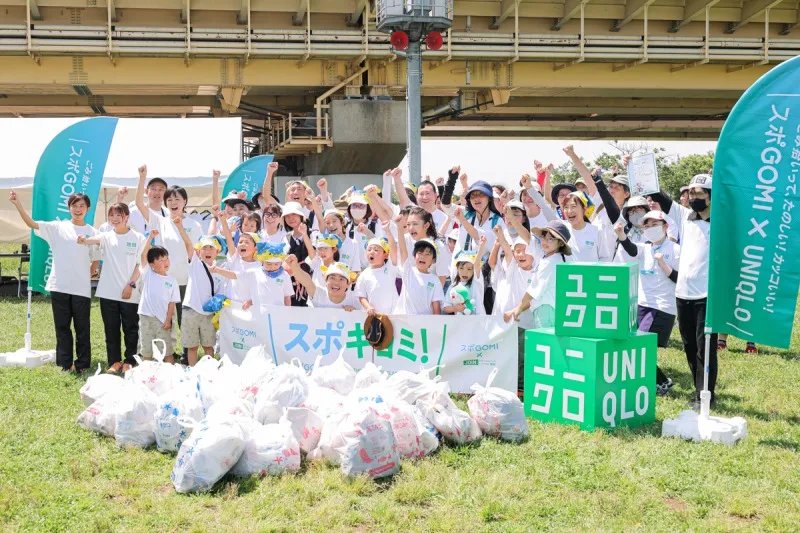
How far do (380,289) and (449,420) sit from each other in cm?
205

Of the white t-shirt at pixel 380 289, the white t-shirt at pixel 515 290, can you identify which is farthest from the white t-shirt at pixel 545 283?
the white t-shirt at pixel 380 289

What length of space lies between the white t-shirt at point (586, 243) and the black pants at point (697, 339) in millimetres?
870

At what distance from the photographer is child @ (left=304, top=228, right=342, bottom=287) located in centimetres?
777

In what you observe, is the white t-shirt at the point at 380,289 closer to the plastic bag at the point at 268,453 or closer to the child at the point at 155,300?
the child at the point at 155,300

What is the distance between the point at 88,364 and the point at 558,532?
5.73m

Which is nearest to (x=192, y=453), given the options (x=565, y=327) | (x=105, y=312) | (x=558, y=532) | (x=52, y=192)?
(x=558, y=532)

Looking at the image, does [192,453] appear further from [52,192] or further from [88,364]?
[52,192]

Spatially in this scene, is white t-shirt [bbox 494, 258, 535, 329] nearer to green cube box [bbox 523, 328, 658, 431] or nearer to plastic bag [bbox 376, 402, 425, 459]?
green cube box [bbox 523, 328, 658, 431]

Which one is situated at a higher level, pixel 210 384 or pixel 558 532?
pixel 210 384

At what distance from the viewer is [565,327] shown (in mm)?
6242

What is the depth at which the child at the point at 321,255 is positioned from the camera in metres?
7.77

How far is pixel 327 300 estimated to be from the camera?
7707mm

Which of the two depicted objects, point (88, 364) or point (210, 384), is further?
point (88, 364)

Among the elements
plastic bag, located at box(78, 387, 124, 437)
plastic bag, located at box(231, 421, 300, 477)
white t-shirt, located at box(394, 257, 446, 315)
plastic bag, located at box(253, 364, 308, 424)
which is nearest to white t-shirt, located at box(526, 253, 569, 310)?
white t-shirt, located at box(394, 257, 446, 315)
